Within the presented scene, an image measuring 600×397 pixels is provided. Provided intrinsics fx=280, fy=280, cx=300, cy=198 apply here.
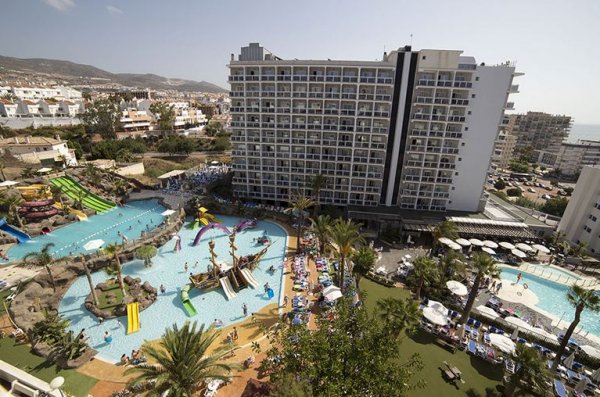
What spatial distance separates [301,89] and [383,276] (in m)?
34.5

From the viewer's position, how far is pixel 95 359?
78.8 feet

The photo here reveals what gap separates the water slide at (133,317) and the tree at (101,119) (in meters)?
88.7

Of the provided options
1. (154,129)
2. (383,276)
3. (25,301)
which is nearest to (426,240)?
(383,276)

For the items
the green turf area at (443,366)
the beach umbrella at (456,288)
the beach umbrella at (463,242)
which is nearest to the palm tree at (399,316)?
the green turf area at (443,366)

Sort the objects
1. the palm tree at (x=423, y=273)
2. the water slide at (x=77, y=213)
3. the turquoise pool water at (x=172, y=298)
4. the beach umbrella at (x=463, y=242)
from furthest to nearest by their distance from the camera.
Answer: the water slide at (x=77, y=213) < the beach umbrella at (x=463, y=242) < the palm tree at (x=423, y=273) < the turquoise pool water at (x=172, y=298)

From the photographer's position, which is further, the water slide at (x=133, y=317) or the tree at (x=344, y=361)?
the water slide at (x=133, y=317)

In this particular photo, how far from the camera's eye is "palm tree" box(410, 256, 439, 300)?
105ft

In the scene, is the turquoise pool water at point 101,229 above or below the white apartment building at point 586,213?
below

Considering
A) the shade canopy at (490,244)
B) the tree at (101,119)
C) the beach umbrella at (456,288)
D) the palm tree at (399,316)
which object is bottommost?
the shade canopy at (490,244)

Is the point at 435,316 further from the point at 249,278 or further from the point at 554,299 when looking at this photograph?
the point at 554,299

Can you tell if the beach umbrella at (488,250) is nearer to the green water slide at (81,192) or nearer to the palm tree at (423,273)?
the palm tree at (423,273)

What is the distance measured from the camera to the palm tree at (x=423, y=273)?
31934mm

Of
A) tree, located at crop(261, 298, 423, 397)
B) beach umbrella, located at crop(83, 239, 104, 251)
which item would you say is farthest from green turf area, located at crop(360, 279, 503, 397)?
beach umbrella, located at crop(83, 239, 104, 251)

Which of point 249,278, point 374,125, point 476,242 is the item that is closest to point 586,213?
point 476,242
